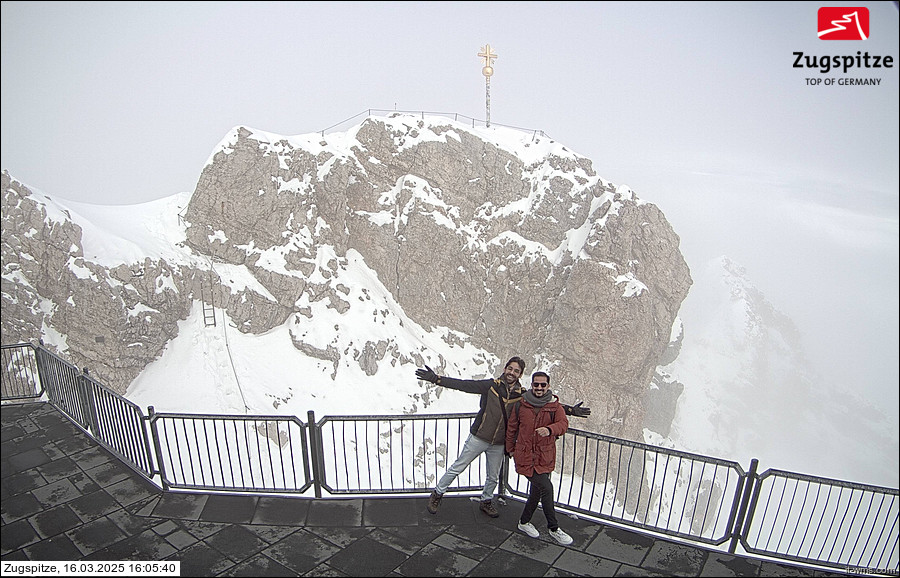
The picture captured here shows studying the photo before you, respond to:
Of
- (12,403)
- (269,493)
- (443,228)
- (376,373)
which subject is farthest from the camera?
(443,228)

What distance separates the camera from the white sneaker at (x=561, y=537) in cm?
547

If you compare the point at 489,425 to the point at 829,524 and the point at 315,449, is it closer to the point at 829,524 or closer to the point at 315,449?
the point at 315,449

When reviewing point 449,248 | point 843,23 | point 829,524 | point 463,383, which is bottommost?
point 829,524

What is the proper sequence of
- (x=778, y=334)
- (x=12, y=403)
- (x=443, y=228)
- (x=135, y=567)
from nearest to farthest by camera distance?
(x=135, y=567)
(x=12, y=403)
(x=443, y=228)
(x=778, y=334)

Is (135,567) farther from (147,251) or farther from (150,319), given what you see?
(147,251)

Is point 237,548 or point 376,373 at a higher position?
point 237,548

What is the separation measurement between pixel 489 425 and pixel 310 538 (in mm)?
2657

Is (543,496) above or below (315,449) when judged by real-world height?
below

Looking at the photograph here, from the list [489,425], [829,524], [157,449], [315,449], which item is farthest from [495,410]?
[829,524]

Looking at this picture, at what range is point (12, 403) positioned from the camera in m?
9.39

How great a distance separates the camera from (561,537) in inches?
216

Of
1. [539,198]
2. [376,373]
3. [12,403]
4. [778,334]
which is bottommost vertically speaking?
[778,334]

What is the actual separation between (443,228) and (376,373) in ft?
34.1

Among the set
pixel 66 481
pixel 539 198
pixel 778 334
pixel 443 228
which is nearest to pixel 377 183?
pixel 443 228
